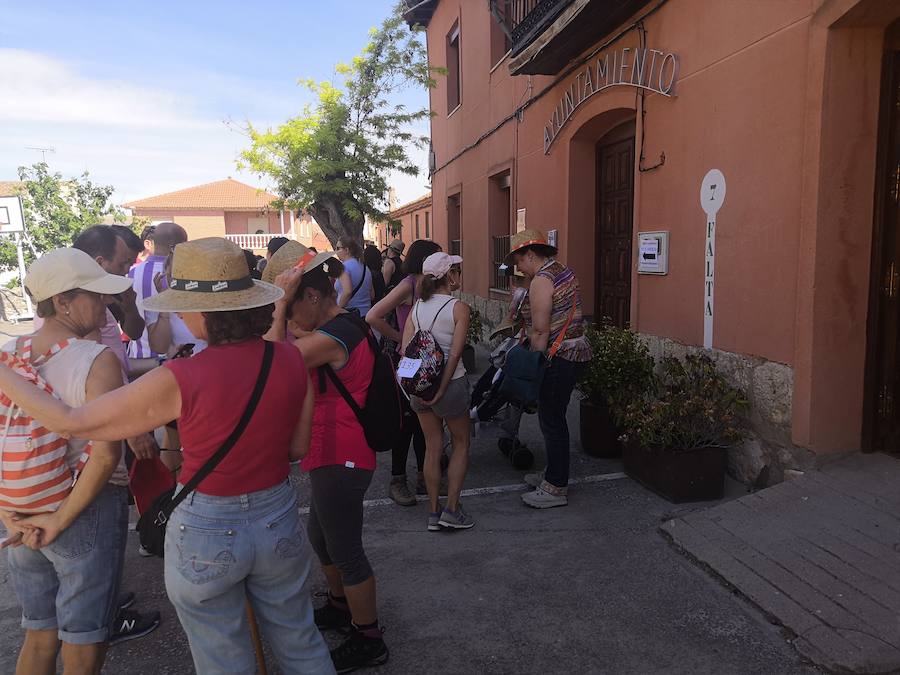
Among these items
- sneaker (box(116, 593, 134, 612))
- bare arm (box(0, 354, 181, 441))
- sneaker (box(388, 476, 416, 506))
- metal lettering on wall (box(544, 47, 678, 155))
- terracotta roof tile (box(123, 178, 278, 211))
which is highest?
terracotta roof tile (box(123, 178, 278, 211))

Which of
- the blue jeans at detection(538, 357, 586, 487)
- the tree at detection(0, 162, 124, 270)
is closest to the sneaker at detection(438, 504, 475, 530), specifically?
the blue jeans at detection(538, 357, 586, 487)

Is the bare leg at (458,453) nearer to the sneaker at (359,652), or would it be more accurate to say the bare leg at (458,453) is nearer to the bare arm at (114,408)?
the sneaker at (359,652)

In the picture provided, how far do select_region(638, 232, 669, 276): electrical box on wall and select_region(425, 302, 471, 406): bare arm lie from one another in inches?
90.3

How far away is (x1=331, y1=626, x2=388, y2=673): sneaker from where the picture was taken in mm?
2596

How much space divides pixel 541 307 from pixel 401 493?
5.30 feet

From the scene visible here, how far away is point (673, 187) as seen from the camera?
511 centimetres

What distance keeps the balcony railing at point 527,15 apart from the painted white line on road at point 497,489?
430 centimetres

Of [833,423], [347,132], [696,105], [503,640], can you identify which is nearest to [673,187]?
[696,105]

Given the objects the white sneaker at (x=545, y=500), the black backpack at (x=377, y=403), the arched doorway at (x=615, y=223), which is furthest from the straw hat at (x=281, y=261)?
the arched doorway at (x=615, y=223)

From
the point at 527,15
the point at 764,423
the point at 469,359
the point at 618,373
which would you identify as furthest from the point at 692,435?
the point at 527,15

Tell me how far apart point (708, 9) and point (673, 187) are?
1.28 meters

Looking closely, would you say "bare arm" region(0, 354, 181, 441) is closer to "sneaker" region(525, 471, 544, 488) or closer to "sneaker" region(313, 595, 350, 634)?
"sneaker" region(313, 595, 350, 634)

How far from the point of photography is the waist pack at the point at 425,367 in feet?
11.7

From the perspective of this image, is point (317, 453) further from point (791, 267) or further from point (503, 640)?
point (791, 267)
